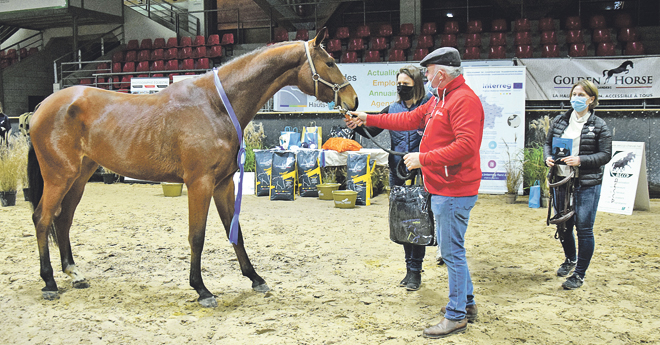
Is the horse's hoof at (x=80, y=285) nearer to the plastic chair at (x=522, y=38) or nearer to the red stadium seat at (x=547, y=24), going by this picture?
the plastic chair at (x=522, y=38)

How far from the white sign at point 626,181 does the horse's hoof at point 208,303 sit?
5.60 meters

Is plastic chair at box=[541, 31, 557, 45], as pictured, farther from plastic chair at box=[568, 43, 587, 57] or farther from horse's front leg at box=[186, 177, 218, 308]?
horse's front leg at box=[186, 177, 218, 308]

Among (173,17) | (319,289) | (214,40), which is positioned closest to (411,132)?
(319,289)

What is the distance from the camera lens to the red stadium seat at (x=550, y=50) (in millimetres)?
10742

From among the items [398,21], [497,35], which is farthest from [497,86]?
[398,21]

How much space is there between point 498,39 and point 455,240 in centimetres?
1063

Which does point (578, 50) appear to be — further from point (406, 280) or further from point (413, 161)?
point (413, 161)

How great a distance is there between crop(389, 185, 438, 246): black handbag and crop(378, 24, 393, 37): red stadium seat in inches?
435

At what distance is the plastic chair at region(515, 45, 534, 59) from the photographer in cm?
1122

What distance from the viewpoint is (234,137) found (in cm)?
323

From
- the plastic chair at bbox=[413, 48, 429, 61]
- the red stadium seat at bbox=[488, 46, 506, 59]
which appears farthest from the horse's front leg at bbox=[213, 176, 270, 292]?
the red stadium seat at bbox=[488, 46, 506, 59]

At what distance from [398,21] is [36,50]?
45.8ft

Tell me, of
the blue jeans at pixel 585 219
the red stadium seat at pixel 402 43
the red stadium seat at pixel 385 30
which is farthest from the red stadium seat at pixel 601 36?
the blue jeans at pixel 585 219

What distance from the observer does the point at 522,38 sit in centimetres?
1169
